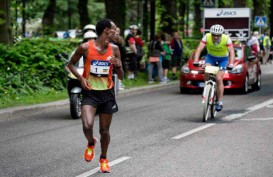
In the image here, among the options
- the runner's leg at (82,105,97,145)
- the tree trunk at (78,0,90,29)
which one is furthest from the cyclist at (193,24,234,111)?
the tree trunk at (78,0,90,29)

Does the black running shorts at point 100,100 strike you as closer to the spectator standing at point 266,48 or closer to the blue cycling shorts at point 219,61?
the blue cycling shorts at point 219,61

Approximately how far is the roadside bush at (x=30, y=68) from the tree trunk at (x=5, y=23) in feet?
1.26

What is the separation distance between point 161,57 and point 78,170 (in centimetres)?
1827

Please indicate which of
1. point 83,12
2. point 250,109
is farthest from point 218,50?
point 83,12

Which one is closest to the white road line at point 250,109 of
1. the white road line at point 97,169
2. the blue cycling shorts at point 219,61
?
the blue cycling shorts at point 219,61

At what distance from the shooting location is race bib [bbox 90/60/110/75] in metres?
9.47

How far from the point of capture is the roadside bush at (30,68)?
20.5 m

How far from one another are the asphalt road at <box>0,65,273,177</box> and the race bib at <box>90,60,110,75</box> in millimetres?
1170

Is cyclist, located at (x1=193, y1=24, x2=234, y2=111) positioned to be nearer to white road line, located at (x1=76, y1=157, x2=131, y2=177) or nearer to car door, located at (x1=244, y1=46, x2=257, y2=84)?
white road line, located at (x1=76, y1=157, x2=131, y2=177)

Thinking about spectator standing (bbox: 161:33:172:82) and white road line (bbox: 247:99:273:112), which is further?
spectator standing (bbox: 161:33:172:82)

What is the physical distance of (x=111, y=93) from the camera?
9.66 m

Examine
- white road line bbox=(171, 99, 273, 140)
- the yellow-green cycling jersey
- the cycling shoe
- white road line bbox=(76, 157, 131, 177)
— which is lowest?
white road line bbox=(171, 99, 273, 140)

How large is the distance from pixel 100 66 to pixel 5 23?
44.1 feet

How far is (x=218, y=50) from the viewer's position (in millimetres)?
16094
